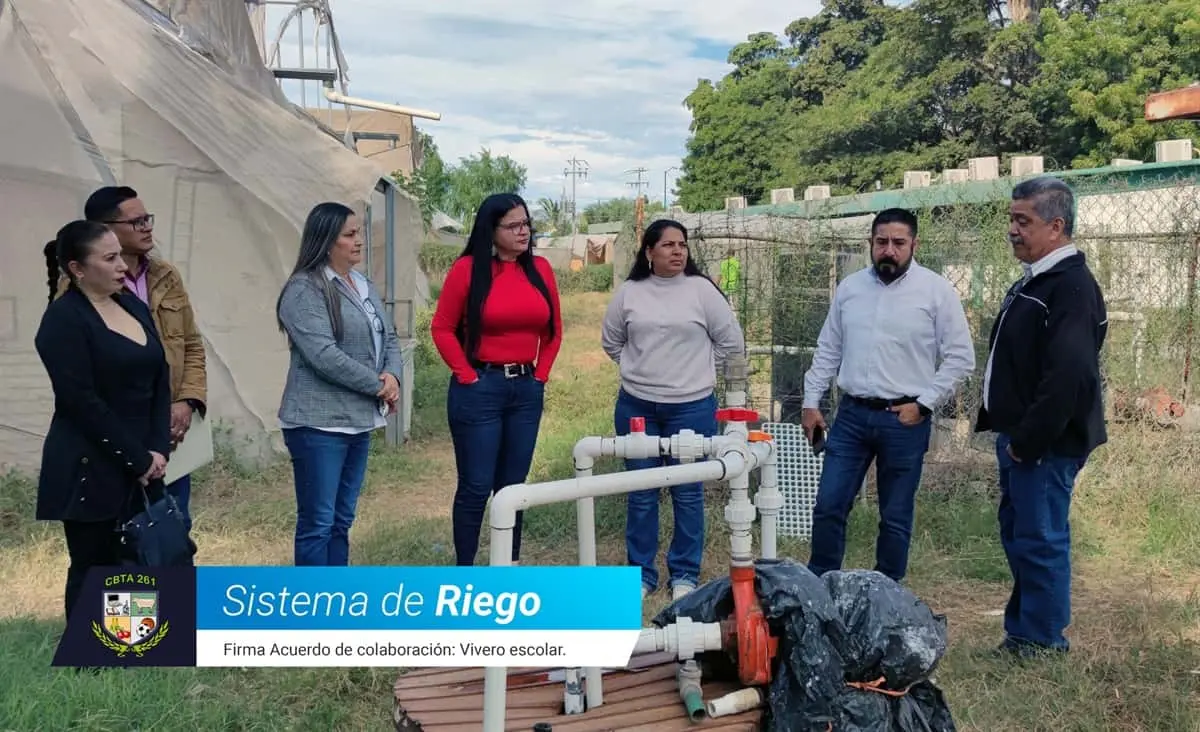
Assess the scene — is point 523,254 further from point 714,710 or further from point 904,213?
point 714,710

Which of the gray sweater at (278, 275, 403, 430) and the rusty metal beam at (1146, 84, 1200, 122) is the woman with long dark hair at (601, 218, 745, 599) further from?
the rusty metal beam at (1146, 84, 1200, 122)

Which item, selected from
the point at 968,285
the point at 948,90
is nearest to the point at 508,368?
the point at 968,285

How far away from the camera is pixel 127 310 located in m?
3.38

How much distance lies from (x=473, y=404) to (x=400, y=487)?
2.89 m

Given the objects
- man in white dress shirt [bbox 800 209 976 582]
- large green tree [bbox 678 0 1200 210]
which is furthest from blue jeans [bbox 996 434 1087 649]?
large green tree [bbox 678 0 1200 210]

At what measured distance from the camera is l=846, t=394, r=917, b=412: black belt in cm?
381

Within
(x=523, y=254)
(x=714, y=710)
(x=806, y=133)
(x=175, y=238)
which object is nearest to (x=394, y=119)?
(x=806, y=133)

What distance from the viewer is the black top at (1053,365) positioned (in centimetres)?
327

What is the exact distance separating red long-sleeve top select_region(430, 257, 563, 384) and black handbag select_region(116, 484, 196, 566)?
1205mm

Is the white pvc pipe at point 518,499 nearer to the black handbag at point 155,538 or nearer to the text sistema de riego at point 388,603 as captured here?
the text sistema de riego at point 388,603

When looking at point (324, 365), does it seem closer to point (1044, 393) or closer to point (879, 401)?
point (879, 401)

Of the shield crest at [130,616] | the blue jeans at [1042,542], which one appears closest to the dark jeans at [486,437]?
the shield crest at [130,616]

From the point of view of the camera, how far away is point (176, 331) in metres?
3.87

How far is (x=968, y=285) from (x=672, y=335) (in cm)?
292
